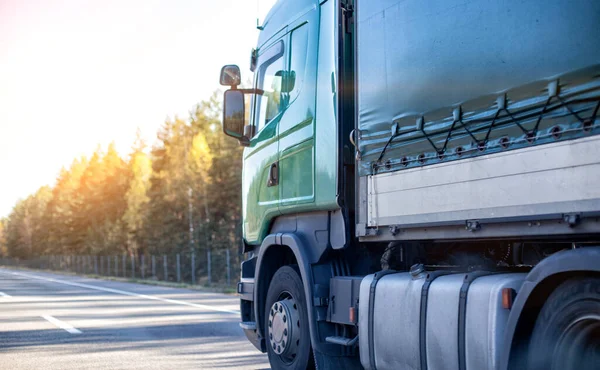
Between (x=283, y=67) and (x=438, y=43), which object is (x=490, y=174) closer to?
(x=438, y=43)

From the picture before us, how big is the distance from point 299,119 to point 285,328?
171 cm

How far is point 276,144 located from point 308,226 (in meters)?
0.94

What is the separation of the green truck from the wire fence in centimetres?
2300

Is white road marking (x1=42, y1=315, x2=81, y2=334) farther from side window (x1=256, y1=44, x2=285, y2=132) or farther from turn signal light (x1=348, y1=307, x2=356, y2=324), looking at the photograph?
turn signal light (x1=348, y1=307, x2=356, y2=324)

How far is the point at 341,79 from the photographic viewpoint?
6.38 metres

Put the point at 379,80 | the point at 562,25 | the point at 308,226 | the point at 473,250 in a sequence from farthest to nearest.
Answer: the point at 308,226 → the point at 379,80 → the point at 473,250 → the point at 562,25

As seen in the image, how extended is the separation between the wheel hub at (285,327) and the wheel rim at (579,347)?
121 inches

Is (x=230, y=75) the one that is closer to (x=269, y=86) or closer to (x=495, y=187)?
(x=269, y=86)

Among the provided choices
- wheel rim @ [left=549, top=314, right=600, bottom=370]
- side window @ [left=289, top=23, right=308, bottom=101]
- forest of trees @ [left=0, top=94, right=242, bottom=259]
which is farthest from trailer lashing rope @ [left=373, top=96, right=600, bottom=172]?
forest of trees @ [left=0, top=94, right=242, bottom=259]

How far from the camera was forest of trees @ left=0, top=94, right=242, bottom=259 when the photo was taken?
5641 cm

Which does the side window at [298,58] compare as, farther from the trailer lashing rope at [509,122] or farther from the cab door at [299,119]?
the trailer lashing rope at [509,122]

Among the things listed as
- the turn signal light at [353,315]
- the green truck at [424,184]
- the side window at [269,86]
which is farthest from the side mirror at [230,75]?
the turn signal light at [353,315]

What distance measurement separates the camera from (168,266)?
171 feet

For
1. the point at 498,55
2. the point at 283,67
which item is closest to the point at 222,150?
the point at 283,67
